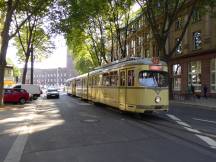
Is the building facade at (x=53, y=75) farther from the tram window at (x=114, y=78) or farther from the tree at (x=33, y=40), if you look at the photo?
the tram window at (x=114, y=78)

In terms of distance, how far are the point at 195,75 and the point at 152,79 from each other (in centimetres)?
2920

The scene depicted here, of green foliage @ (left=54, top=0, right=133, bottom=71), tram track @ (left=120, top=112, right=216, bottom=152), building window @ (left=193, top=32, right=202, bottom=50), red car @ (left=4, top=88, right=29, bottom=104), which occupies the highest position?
green foliage @ (left=54, top=0, right=133, bottom=71)

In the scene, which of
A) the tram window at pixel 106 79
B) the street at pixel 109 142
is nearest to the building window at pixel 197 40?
the tram window at pixel 106 79

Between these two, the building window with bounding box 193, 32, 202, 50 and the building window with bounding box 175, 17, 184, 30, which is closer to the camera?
the building window with bounding box 193, 32, 202, 50

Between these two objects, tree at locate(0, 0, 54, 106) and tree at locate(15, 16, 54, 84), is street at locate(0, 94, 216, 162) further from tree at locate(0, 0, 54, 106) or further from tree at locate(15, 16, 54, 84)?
tree at locate(15, 16, 54, 84)

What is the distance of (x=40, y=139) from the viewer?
41.2 ft

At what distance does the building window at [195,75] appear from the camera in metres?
46.3

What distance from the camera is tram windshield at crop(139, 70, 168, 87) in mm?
19084

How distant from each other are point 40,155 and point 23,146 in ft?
4.92

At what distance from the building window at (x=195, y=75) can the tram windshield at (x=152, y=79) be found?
91.1 ft

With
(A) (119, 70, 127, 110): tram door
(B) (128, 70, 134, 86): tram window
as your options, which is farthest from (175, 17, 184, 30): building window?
(B) (128, 70, 134, 86): tram window

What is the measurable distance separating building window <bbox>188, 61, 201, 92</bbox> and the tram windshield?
27.8 meters

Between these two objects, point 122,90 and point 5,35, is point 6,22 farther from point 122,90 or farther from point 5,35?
point 122,90

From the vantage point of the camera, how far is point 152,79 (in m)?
19.2
